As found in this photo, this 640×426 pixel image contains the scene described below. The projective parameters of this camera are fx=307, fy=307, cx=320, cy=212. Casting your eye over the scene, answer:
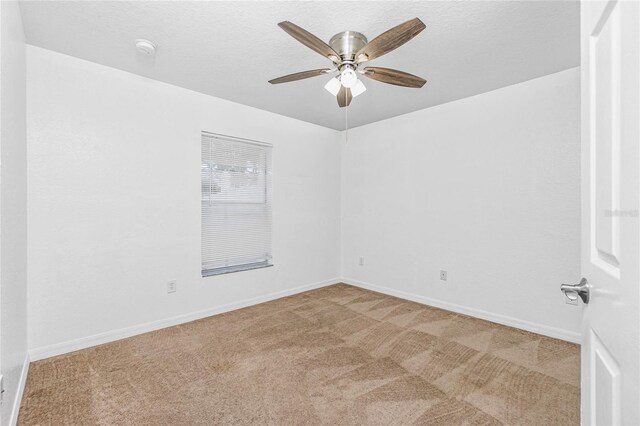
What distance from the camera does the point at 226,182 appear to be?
3.62m

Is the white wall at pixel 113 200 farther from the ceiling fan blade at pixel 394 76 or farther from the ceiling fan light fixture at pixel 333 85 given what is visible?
the ceiling fan blade at pixel 394 76

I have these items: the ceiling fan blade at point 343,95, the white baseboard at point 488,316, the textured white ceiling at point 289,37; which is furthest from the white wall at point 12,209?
the white baseboard at point 488,316

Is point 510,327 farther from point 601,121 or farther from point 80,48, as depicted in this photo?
point 80,48

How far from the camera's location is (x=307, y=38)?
1740mm

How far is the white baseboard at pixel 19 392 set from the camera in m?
1.67

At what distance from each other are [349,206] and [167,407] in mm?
3478

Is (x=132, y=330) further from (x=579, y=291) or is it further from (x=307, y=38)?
(x=579, y=291)

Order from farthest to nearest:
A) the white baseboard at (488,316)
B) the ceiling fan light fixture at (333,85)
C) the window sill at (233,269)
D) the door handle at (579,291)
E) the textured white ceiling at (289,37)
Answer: the window sill at (233,269), the white baseboard at (488,316), the ceiling fan light fixture at (333,85), the textured white ceiling at (289,37), the door handle at (579,291)

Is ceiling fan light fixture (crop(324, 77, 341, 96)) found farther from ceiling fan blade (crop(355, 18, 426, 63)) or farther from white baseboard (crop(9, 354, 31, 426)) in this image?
white baseboard (crop(9, 354, 31, 426))

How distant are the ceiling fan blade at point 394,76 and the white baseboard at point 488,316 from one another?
2.33 meters

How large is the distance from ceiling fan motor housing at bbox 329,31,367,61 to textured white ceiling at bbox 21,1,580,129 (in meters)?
0.04

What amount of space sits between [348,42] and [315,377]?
2387 millimetres

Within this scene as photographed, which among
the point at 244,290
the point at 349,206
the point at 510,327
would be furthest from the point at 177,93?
the point at 510,327

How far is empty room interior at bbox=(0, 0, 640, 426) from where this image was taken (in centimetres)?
150
